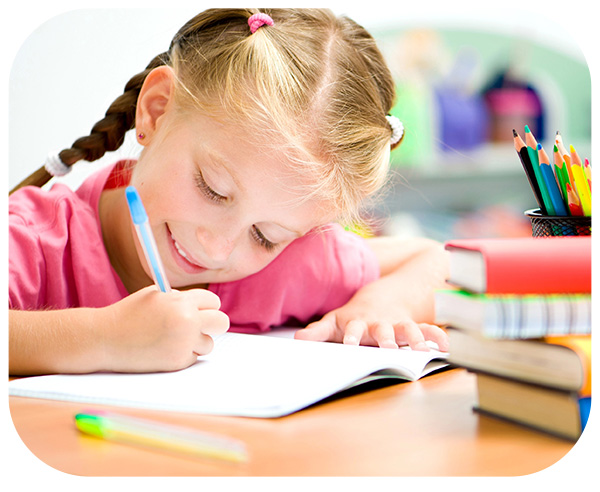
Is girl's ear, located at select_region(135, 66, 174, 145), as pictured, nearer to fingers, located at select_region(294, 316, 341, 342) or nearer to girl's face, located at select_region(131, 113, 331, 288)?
girl's face, located at select_region(131, 113, 331, 288)

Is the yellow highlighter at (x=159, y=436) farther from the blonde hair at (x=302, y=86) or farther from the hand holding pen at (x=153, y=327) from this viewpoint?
the blonde hair at (x=302, y=86)

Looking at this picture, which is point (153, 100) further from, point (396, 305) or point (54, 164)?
point (396, 305)

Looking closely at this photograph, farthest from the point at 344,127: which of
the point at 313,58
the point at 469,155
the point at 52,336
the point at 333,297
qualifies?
the point at 469,155

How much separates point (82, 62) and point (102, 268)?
195 millimetres

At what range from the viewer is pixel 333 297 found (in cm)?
75

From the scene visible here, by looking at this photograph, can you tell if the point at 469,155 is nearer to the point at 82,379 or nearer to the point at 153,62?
the point at 153,62

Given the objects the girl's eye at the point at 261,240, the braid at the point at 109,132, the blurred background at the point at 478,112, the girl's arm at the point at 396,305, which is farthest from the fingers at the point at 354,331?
the blurred background at the point at 478,112

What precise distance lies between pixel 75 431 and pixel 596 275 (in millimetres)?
276

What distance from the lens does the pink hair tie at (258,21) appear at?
63 cm

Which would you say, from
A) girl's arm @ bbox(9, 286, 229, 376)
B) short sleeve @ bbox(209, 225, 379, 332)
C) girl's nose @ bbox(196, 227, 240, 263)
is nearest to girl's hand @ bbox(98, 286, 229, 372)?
girl's arm @ bbox(9, 286, 229, 376)

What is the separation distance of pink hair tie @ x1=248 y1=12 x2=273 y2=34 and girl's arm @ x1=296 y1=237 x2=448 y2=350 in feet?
0.89

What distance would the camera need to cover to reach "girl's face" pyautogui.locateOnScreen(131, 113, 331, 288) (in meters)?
0.58

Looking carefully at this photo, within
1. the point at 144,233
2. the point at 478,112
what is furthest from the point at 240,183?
the point at 478,112

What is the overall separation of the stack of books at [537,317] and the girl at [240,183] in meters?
0.20
